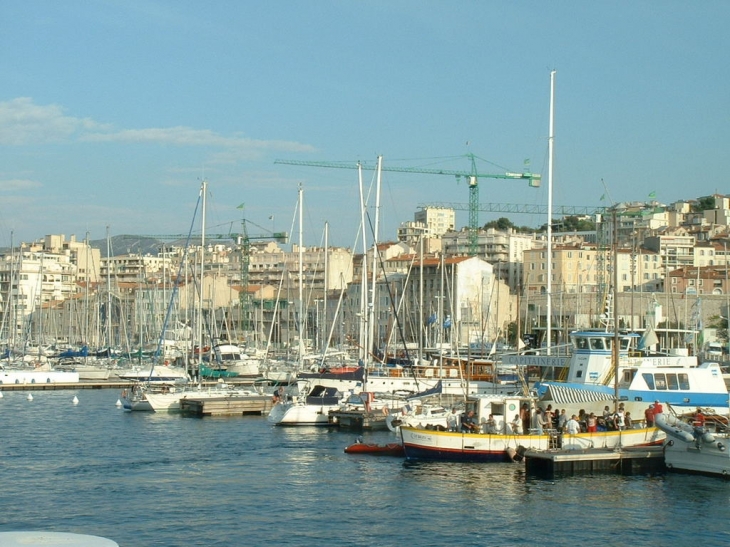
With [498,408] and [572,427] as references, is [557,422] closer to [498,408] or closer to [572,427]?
[572,427]

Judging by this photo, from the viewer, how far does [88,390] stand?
69.4 metres

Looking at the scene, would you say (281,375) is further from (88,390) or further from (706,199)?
(706,199)

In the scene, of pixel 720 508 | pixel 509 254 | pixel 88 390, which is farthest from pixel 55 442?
pixel 509 254

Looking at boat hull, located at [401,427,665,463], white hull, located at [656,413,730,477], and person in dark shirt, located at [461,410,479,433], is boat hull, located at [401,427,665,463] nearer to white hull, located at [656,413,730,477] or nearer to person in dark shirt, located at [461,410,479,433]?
person in dark shirt, located at [461,410,479,433]

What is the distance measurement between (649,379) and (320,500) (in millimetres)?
13307

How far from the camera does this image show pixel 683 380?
35.7 m

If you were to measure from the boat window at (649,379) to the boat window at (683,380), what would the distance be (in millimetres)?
902

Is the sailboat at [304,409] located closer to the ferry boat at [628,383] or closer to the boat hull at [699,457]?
the ferry boat at [628,383]

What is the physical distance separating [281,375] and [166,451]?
3350 centimetres

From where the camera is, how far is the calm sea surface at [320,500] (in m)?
23.4

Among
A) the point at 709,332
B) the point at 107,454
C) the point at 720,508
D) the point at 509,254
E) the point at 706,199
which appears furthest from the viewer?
Answer: the point at 706,199

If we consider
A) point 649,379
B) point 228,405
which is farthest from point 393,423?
point 228,405

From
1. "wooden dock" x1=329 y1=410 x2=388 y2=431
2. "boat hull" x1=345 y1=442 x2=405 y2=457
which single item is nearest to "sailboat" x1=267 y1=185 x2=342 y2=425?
"wooden dock" x1=329 y1=410 x2=388 y2=431

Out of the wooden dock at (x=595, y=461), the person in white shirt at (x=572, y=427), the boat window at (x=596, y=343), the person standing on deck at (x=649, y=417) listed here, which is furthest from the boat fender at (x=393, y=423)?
the person standing on deck at (x=649, y=417)
